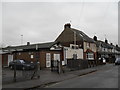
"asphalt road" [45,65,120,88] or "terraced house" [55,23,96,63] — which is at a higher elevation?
"terraced house" [55,23,96,63]

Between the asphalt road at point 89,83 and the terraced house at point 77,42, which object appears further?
the terraced house at point 77,42

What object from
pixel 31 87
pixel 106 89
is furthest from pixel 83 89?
pixel 31 87

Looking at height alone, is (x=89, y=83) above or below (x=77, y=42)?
below

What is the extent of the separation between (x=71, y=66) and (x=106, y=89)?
18.5 m

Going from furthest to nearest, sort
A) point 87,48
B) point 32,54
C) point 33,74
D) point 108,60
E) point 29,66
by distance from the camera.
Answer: point 108,60, point 87,48, point 32,54, point 29,66, point 33,74

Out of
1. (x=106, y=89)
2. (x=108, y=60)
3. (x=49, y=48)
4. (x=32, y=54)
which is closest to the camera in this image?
(x=106, y=89)

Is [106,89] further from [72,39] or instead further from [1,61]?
[72,39]

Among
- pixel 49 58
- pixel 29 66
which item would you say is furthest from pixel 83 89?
pixel 49 58

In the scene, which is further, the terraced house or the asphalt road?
the terraced house

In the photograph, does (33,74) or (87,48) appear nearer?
(33,74)

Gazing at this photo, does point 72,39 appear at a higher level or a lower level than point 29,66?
higher

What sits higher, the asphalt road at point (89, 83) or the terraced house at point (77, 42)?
the terraced house at point (77, 42)

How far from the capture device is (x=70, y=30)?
51.5m

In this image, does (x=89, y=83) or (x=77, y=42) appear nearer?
(x=89, y=83)
